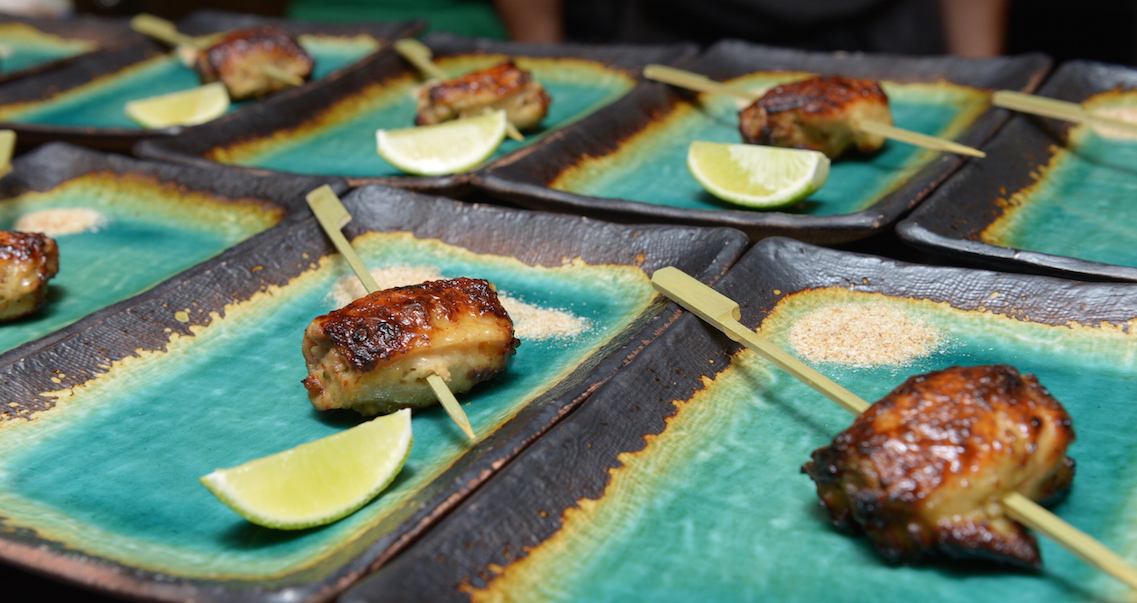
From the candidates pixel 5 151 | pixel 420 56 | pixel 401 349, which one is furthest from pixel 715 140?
pixel 5 151

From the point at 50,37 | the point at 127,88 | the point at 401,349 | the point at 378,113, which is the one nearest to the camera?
the point at 401,349

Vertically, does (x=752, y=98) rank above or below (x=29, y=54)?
above

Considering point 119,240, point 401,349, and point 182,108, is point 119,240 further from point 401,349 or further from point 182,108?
point 401,349

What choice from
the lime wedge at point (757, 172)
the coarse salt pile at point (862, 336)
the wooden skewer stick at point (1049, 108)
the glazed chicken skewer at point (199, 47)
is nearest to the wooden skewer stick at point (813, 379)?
the coarse salt pile at point (862, 336)

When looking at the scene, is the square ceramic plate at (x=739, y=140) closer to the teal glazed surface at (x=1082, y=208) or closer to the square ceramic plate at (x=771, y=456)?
the teal glazed surface at (x=1082, y=208)

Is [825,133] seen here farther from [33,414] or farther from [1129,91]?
[33,414]

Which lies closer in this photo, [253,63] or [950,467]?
[950,467]

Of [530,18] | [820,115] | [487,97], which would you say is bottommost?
[530,18]
